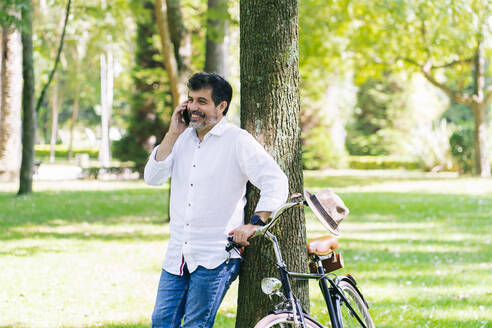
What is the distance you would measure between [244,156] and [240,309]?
1.23 metres

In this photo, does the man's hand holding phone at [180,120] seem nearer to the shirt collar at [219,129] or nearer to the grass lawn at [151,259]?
the shirt collar at [219,129]

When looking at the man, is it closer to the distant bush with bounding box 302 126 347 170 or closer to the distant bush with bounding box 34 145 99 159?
the distant bush with bounding box 302 126 347 170

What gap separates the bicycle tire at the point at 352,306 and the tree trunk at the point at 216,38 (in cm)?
925

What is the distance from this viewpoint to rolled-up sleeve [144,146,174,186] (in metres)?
3.96

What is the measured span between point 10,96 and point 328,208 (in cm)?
2092

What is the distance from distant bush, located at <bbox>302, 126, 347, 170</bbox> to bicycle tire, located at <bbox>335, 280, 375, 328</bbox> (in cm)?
2980

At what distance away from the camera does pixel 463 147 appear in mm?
29453

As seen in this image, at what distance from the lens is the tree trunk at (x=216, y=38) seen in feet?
42.4

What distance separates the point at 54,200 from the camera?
18.3 meters

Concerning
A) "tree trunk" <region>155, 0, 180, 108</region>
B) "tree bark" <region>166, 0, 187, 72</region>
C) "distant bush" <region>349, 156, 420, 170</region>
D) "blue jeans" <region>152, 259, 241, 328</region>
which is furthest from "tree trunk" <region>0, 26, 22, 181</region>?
"distant bush" <region>349, 156, 420, 170</region>

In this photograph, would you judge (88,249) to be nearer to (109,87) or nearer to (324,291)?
(324,291)

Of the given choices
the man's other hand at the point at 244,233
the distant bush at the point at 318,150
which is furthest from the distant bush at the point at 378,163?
the man's other hand at the point at 244,233

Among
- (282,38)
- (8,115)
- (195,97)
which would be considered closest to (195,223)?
(195,97)

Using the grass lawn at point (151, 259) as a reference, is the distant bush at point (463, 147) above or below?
above
